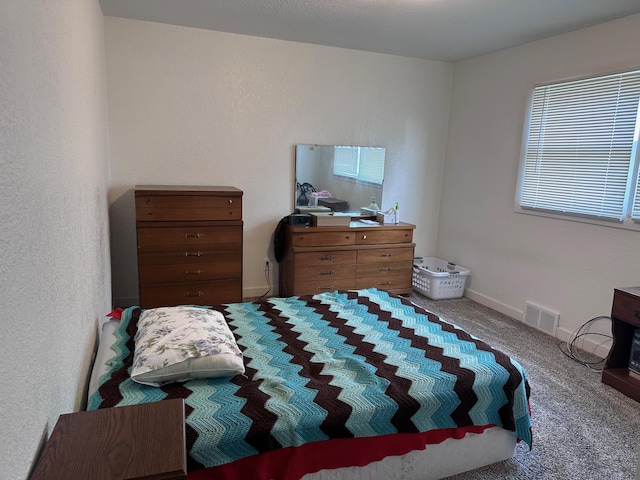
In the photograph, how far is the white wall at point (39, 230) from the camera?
78 cm

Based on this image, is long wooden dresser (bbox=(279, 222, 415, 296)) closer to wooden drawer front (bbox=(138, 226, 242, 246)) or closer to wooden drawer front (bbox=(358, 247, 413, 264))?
wooden drawer front (bbox=(358, 247, 413, 264))

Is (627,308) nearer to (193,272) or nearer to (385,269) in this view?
(385,269)

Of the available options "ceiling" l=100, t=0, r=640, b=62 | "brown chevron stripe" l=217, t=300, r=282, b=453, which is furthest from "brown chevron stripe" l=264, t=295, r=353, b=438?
"ceiling" l=100, t=0, r=640, b=62

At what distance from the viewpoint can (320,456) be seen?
1.56 meters

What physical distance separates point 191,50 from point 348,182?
76.7 inches

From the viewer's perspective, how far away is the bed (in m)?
1.48

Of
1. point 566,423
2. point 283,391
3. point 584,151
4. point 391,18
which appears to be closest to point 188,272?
point 283,391

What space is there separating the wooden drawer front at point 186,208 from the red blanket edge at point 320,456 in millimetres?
2303

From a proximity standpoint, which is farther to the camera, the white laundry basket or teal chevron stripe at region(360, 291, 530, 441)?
the white laundry basket

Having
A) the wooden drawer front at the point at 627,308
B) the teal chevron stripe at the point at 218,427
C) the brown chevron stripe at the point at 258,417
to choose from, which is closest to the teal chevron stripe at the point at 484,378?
the brown chevron stripe at the point at 258,417

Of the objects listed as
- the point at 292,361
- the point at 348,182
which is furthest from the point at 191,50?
the point at 292,361

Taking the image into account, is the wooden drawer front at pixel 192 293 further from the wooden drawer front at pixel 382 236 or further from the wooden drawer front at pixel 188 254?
the wooden drawer front at pixel 382 236

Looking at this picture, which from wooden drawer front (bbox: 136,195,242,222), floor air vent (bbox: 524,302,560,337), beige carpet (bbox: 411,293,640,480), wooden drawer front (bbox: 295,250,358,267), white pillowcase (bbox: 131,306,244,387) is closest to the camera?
white pillowcase (bbox: 131,306,244,387)

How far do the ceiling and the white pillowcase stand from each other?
239 centimetres
